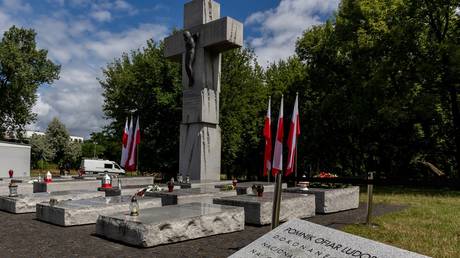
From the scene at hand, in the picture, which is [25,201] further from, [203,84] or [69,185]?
[203,84]

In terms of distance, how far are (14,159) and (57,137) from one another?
36542 millimetres

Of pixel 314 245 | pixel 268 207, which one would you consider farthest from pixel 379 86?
pixel 314 245

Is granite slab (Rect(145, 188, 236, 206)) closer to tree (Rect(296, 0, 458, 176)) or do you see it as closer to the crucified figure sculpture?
the crucified figure sculpture

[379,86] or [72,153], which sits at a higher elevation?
[379,86]

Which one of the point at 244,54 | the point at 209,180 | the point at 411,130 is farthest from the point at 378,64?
the point at 209,180

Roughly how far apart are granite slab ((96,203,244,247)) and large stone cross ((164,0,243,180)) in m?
6.46

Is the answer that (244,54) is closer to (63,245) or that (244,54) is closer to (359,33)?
(359,33)

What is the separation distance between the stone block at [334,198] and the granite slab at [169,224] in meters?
3.29

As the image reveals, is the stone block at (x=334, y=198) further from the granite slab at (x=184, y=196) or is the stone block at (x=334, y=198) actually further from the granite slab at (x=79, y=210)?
the granite slab at (x=79, y=210)

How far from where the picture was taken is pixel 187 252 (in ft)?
19.8

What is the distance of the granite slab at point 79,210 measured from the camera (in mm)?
8117

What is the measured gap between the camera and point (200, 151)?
14.2 meters

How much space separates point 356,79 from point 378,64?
70.6 inches

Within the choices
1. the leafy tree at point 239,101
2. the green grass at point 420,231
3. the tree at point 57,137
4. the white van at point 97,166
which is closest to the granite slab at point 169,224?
the green grass at point 420,231
